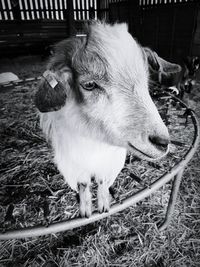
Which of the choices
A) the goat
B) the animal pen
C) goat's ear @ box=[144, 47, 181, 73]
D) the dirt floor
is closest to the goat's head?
the goat

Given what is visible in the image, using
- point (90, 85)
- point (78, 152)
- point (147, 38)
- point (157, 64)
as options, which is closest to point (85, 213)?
point (78, 152)

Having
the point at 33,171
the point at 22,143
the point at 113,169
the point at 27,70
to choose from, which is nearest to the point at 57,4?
the point at 27,70

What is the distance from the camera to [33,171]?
2529 mm

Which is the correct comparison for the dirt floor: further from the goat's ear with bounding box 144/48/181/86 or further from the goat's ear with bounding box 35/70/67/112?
the goat's ear with bounding box 144/48/181/86

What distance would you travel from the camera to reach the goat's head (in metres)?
1.15

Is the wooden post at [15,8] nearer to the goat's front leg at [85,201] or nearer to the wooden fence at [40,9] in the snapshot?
the wooden fence at [40,9]

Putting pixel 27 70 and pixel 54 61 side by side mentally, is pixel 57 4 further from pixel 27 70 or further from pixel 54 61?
pixel 54 61

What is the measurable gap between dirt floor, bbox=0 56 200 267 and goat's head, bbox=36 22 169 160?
0.61 m

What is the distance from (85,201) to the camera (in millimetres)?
1552

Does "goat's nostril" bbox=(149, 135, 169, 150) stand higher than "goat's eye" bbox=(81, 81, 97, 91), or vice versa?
"goat's eye" bbox=(81, 81, 97, 91)

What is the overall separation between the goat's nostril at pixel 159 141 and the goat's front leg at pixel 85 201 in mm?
578

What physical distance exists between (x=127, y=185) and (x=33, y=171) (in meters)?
1.09

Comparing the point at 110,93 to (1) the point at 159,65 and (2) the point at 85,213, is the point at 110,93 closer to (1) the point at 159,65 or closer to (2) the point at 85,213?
(1) the point at 159,65

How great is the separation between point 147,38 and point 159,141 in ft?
22.1
